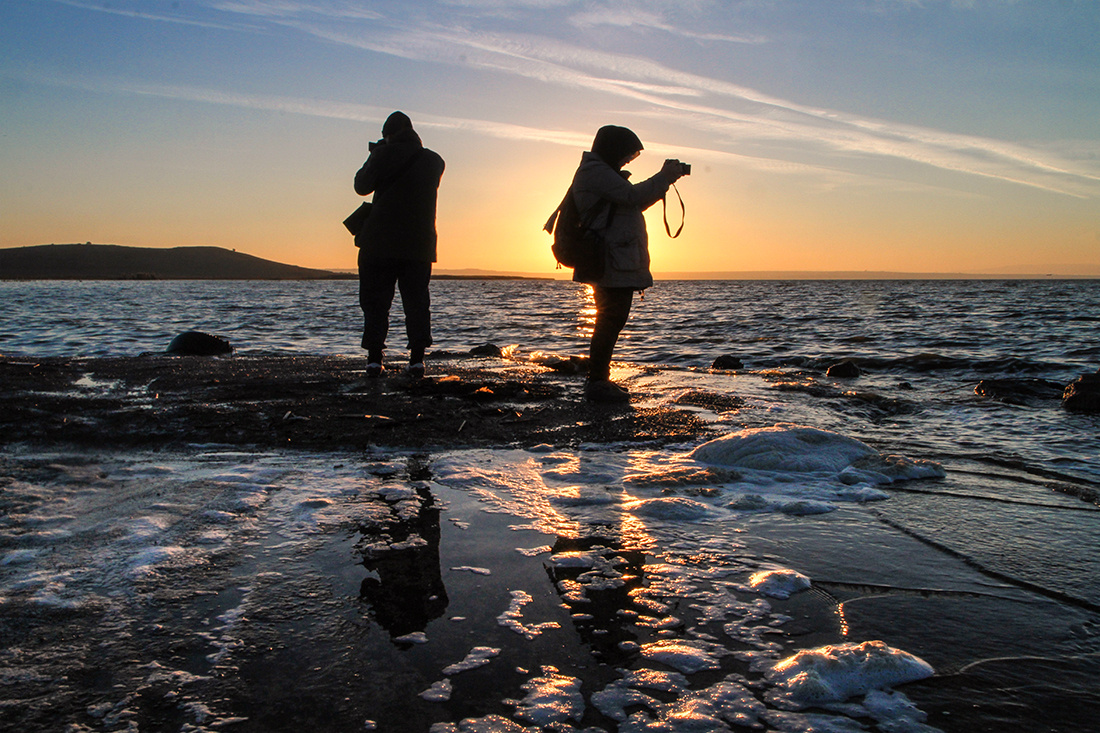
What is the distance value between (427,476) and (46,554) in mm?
1385

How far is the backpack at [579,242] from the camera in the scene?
4988mm

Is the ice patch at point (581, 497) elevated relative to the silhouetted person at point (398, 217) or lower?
lower

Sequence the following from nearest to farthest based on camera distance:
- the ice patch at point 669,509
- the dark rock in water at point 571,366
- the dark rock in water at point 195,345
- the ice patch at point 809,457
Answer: the ice patch at point 669,509 → the ice patch at point 809,457 → the dark rock in water at point 571,366 → the dark rock in water at point 195,345

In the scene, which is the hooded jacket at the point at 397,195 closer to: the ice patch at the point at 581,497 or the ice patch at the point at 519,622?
the ice patch at the point at 581,497

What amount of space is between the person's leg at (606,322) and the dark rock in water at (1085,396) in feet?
13.0

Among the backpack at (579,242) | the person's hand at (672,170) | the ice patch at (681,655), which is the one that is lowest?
the ice patch at (681,655)

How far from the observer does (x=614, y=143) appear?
504 centimetres

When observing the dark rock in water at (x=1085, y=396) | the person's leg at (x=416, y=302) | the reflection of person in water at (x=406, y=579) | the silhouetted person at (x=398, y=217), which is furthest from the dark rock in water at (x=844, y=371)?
the reflection of person in water at (x=406, y=579)

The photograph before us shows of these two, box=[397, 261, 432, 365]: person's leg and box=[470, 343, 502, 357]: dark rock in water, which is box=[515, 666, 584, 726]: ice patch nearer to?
box=[397, 261, 432, 365]: person's leg

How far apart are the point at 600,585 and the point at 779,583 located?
504mm

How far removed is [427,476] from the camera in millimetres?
3018

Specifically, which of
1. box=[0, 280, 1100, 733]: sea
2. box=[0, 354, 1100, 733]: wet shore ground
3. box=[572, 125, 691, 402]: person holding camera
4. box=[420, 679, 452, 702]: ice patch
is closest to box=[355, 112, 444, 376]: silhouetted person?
box=[572, 125, 691, 402]: person holding camera

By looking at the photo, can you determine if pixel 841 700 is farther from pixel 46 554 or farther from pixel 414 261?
pixel 414 261

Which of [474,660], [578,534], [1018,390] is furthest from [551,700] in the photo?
[1018,390]
